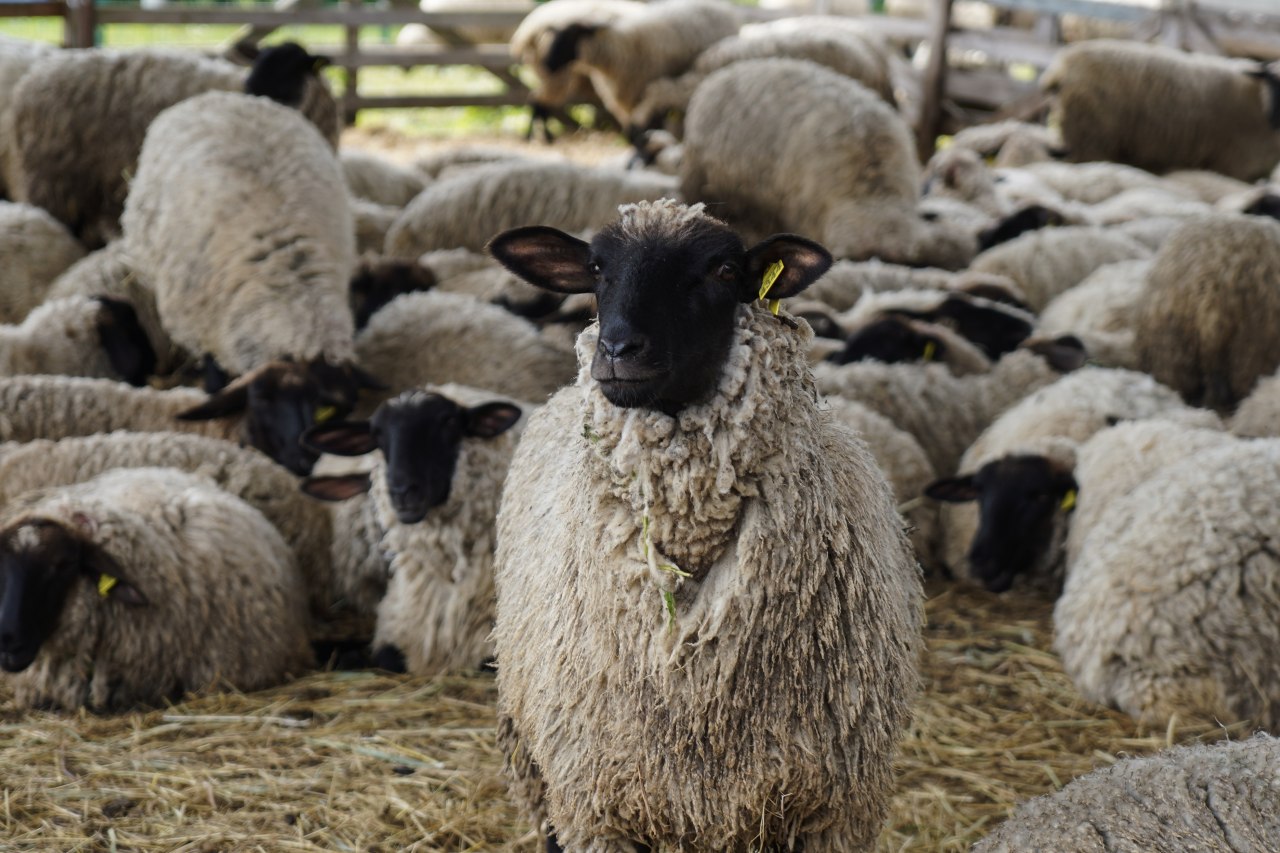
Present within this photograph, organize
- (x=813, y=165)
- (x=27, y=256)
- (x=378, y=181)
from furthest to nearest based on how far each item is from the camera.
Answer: (x=378, y=181), (x=813, y=165), (x=27, y=256)

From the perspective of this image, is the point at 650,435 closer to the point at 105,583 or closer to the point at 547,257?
the point at 547,257

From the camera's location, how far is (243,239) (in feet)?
20.5

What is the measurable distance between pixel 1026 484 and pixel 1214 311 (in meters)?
1.69

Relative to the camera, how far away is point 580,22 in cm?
1336

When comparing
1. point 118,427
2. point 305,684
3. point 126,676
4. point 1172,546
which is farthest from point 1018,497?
point 118,427

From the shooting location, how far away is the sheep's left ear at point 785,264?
284 centimetres

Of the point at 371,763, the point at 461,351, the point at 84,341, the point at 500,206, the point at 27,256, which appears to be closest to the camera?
the point at 371,763

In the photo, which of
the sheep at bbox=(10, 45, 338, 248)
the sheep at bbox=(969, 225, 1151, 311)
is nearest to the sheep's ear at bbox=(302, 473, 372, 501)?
the sheep at bbox=(10, 45, 338, 248)

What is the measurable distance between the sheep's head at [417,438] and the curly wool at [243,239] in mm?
1106

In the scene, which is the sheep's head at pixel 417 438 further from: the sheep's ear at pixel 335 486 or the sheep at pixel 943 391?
the sheep at pixel 943 391

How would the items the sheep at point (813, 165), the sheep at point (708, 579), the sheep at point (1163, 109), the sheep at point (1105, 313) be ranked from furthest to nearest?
the sheep at point (1163, 109)
the sheep at point (813, 165)
the sheep at point (1105, 313)
the sheep at point (708, 579)

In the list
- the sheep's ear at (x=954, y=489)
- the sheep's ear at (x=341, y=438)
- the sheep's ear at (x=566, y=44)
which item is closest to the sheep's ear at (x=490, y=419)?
the sheep's ear at (x=341, y=438)

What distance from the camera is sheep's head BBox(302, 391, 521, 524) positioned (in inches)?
184

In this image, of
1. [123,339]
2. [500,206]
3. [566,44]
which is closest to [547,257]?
[123,339]
